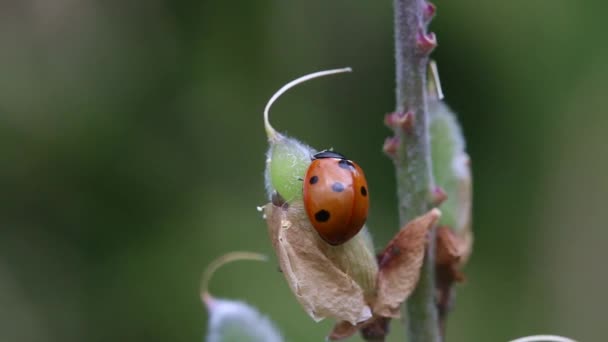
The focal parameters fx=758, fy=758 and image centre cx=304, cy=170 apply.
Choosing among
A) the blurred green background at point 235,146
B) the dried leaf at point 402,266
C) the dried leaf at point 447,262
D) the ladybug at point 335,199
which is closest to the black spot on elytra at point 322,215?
the ladybug at point 335,199

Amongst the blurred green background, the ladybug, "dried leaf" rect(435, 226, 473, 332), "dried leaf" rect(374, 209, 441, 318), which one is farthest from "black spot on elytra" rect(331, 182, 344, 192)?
the blurred green background

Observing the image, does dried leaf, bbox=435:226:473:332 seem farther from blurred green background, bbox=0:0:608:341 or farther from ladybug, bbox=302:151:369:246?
blurred green background, bbox=0:0:608:341

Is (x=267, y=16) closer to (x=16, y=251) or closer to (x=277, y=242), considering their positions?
(x=16, y=251)

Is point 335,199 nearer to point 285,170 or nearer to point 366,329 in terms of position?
point 285,170

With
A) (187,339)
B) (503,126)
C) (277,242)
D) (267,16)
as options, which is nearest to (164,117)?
(267,16)

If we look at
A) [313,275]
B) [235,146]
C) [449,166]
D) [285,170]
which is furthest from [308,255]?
[235,146]
